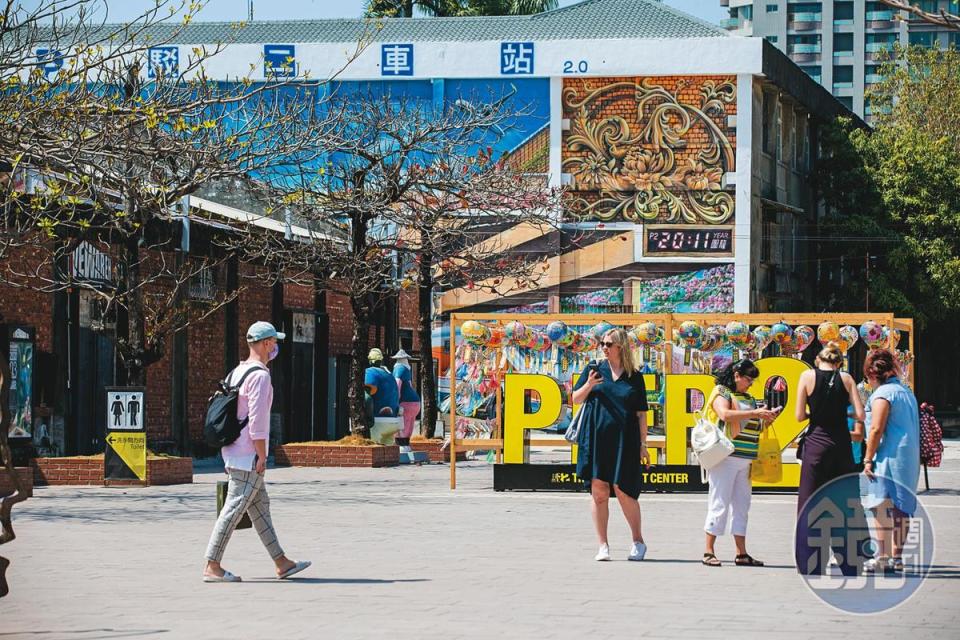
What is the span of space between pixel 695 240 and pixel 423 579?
1361 inches

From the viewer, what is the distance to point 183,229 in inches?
1053

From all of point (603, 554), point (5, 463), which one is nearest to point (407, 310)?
point (603, 554)

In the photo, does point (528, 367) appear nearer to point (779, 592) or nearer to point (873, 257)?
point (779, 592)

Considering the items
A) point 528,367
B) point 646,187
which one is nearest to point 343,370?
point 646,187

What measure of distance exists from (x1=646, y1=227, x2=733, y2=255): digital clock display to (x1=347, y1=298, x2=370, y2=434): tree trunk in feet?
64.5

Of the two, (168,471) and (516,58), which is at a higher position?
(516,58)

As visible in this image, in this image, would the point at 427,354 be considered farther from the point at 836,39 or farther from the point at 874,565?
the point at 836,39

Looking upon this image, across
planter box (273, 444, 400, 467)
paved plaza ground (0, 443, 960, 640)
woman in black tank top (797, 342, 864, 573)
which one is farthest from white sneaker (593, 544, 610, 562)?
planter box (273, 444, 400, 467)

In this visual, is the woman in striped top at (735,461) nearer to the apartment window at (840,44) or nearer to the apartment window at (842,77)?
the apartment window at (842,77)

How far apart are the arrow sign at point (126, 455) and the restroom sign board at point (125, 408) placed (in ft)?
0.32

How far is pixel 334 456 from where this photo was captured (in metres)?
25.2

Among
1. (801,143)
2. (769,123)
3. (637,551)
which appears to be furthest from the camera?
(801,143)

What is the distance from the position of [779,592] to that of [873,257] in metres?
41.5

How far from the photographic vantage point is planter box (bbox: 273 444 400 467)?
82.3 ft
